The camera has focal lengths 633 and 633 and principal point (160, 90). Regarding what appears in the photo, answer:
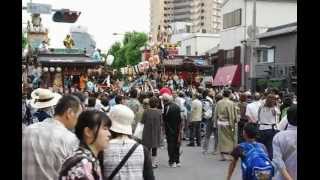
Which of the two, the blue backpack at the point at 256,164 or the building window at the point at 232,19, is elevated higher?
the building window at the point at 232,19

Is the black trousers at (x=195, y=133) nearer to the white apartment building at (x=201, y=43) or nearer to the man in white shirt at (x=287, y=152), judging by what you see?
the man in white shirt at (x=287, y=152)

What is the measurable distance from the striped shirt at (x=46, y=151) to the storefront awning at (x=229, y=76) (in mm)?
38336

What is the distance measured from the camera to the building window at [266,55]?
43.3 m

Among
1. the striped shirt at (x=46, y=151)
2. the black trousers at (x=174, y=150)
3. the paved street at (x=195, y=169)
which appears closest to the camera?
the striped shirt at (x=46, y=151)

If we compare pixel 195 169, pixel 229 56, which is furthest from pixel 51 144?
pixel 229 56

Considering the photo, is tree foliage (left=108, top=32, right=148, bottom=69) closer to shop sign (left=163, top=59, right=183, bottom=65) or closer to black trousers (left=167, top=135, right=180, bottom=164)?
shop sign (left=163, top=59, right=183, bottom=65)

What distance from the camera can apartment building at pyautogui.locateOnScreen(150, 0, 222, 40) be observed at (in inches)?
5212

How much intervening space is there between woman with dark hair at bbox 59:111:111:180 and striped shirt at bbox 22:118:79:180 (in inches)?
31.5

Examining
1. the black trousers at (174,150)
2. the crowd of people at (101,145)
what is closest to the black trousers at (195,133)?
the black trousers at (174,150)

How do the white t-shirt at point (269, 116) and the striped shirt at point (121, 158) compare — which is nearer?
the striped shirt at point (121, 158)

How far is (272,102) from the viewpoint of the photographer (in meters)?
12.5

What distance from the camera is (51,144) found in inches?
207
